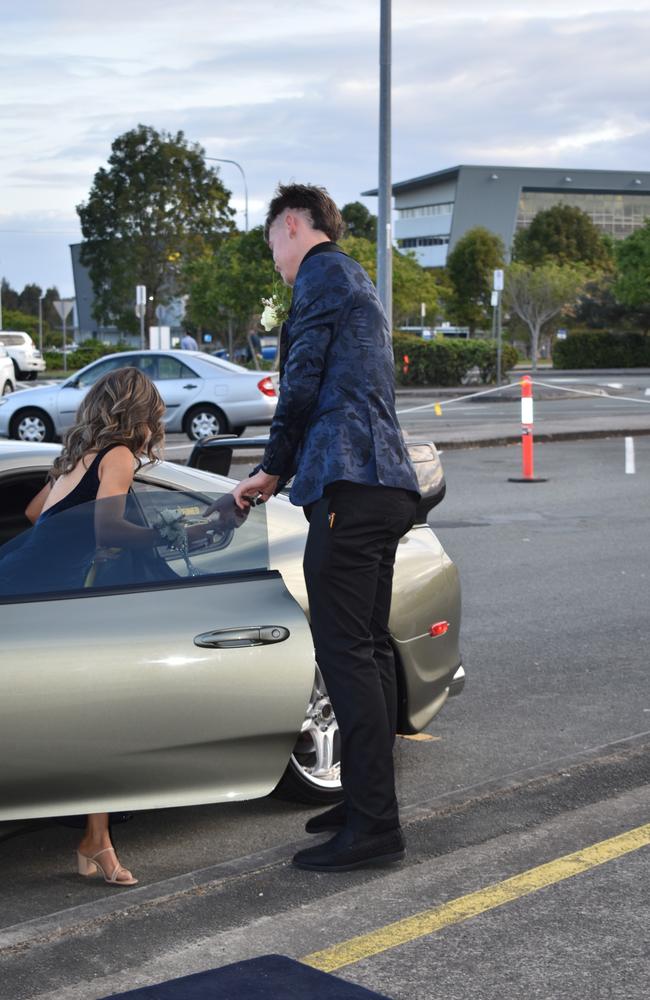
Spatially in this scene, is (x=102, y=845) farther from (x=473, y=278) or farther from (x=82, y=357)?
(x=473, y=278)

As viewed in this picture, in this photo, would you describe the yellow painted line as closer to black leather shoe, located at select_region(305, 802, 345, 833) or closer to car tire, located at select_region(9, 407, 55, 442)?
black leather shoe, located at select_region(305, 802, 345, 833)

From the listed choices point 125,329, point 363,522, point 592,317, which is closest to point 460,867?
point 363,522

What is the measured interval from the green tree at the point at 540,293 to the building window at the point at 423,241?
191ft

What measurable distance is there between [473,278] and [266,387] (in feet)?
246

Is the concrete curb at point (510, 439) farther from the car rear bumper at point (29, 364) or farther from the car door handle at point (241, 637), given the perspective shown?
the car rear bumper at point (29, 364)

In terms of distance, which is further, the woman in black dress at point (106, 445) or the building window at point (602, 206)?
the building window at point (602, 206)

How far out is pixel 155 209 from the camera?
258 feet

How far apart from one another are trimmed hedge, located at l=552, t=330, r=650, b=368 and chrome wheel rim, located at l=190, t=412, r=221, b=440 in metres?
42.2

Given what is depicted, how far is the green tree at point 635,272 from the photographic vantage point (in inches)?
2584

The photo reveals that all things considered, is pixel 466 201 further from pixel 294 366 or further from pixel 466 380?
pixel 294 366

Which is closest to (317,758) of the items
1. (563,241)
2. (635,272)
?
(635,272)

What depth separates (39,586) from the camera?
13.1 feet

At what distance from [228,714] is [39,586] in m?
0.63

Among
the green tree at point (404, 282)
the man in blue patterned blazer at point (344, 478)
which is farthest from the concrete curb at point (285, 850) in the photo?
the green tree at point (404, 282)
